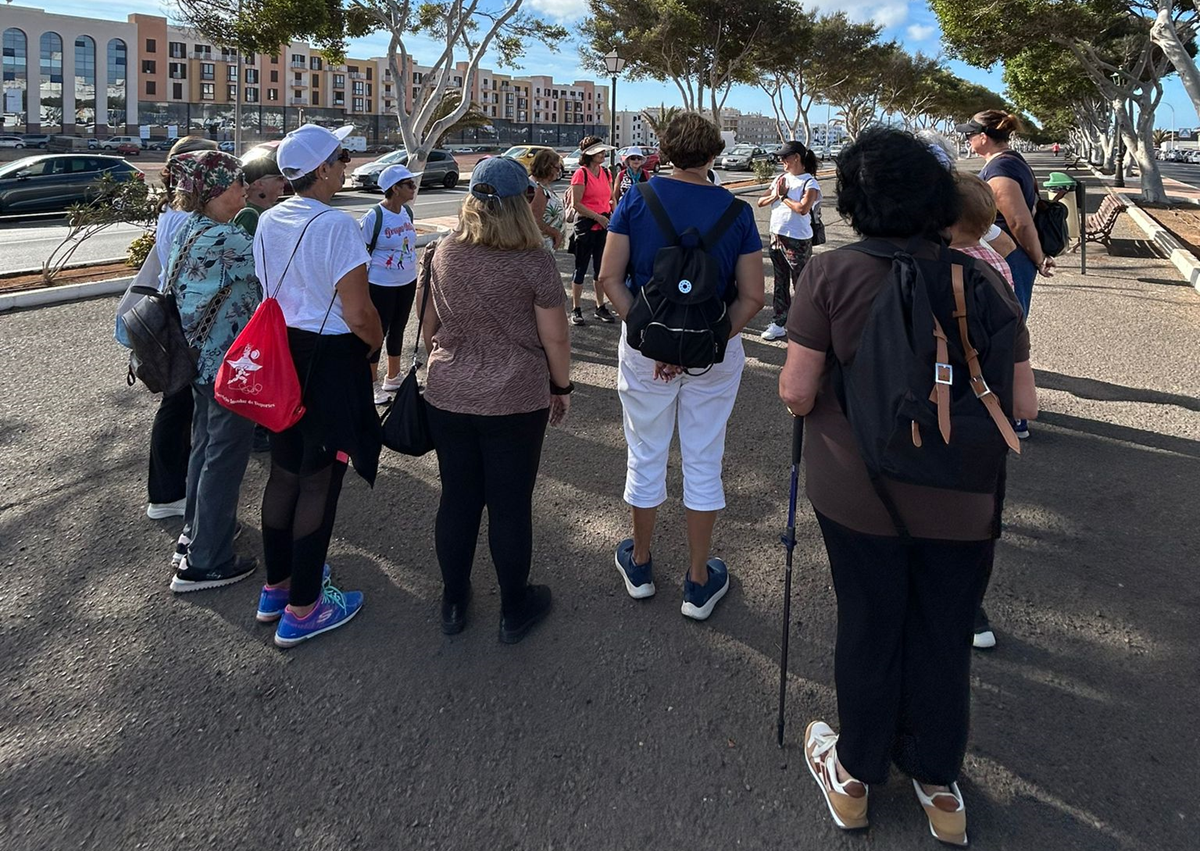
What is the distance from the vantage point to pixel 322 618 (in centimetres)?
311

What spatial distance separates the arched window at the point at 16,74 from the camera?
80.8 metres

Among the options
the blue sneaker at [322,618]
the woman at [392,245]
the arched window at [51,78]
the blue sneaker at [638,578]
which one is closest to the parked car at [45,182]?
the woman at [392,245]

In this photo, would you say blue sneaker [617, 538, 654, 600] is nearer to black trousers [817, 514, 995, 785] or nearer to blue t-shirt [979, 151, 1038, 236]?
black trousers [817, 514, 995, 785]

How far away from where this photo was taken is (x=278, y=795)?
2.33 meters

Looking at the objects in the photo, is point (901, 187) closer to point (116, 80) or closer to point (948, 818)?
point (948, 818)

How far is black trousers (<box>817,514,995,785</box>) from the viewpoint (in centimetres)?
206

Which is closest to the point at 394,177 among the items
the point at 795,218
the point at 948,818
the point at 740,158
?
the point at 795,218

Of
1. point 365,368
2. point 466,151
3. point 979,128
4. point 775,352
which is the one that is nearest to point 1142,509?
point 979,128

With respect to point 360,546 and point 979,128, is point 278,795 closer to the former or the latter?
point 360,546

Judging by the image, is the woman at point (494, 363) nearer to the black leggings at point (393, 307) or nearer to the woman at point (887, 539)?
the woman at point (887, 539)

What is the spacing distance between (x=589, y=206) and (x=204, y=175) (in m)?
4.83

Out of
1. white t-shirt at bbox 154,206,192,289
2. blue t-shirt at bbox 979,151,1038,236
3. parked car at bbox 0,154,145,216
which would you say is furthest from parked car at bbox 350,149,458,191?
blue t-shirt at bbox 979,151,1038,236

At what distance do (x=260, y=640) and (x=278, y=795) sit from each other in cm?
86

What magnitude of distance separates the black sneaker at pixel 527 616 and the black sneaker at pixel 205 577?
3.97 feet
